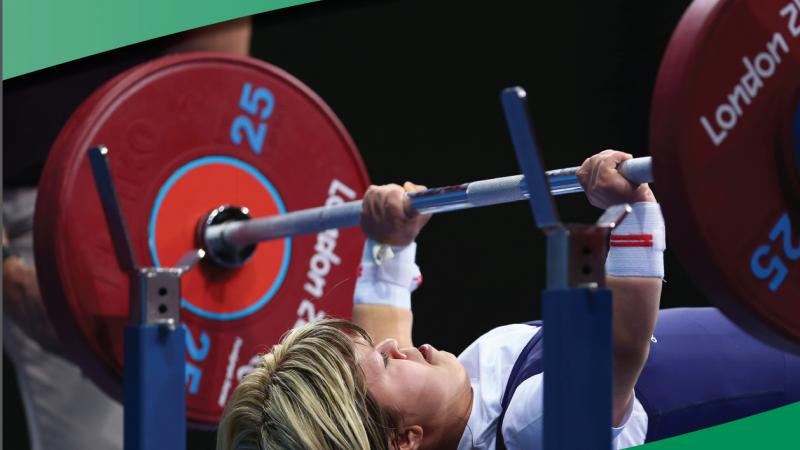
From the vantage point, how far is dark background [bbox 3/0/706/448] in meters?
2.96

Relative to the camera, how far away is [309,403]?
5.64 ft

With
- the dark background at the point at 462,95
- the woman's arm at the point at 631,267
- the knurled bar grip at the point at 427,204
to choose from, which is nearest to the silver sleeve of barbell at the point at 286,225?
the knurled bar grip at the point at 427,204

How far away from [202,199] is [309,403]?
0.71 meters

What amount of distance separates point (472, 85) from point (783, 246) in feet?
5.54

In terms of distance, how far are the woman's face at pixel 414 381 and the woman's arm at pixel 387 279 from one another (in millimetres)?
199

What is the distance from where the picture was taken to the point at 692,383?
193cm

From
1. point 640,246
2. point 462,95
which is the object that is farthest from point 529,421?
point 462,95

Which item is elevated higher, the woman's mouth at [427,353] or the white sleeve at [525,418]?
the woman's mouth at [427,353]

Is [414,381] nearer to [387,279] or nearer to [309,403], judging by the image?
[309,403]

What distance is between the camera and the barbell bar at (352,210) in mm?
1653

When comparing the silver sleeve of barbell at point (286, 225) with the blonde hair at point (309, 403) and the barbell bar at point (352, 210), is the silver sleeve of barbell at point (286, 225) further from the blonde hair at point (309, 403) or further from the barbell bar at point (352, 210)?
the blonde hair at point (309, 403)

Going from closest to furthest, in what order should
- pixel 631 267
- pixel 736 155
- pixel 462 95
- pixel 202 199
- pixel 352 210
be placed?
pixel 736 155
pixel 631 267
pixel 352 210
pixel 202 199
pixel 462 95

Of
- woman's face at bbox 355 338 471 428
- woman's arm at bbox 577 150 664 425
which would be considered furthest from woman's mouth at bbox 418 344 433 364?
woman's arm at bbox 577 150 664 425

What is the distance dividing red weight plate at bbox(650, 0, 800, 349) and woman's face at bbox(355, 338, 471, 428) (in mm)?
533
